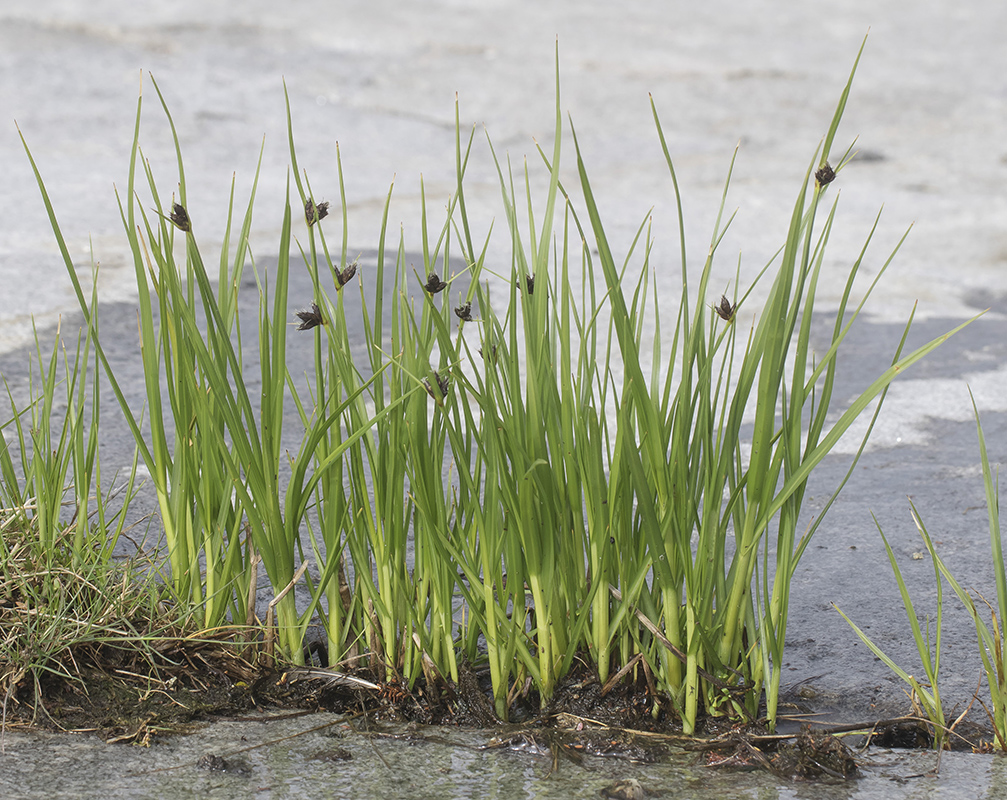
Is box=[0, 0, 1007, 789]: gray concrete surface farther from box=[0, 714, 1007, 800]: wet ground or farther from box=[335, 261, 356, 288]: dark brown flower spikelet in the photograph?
box=[335, 261, 356, 288]: dark brown flower spikelet

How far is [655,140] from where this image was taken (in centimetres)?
673

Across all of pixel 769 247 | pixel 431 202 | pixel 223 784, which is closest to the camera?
pixel 223 784

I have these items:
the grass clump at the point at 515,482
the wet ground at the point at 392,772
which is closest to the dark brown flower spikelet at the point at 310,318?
the grass clump at the point at 515,482

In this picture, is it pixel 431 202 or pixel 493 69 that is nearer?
pixel 431 202

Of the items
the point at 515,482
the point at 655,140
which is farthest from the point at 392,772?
the point at 655,140

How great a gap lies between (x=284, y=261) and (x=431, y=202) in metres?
3.98

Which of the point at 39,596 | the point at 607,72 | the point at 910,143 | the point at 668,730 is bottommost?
the point at 668,730

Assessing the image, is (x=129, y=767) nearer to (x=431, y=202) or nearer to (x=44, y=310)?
(x=44, y=310)

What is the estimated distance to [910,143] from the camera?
666 centimetres

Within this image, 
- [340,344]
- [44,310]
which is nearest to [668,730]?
[340,344]

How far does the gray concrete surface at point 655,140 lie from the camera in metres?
1.99

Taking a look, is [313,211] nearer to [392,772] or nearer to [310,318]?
[310,318]

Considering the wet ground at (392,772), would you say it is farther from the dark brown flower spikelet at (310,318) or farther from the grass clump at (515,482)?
the dark brown flower spikelet at (310,318)

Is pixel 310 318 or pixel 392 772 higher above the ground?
pixel 310 318
